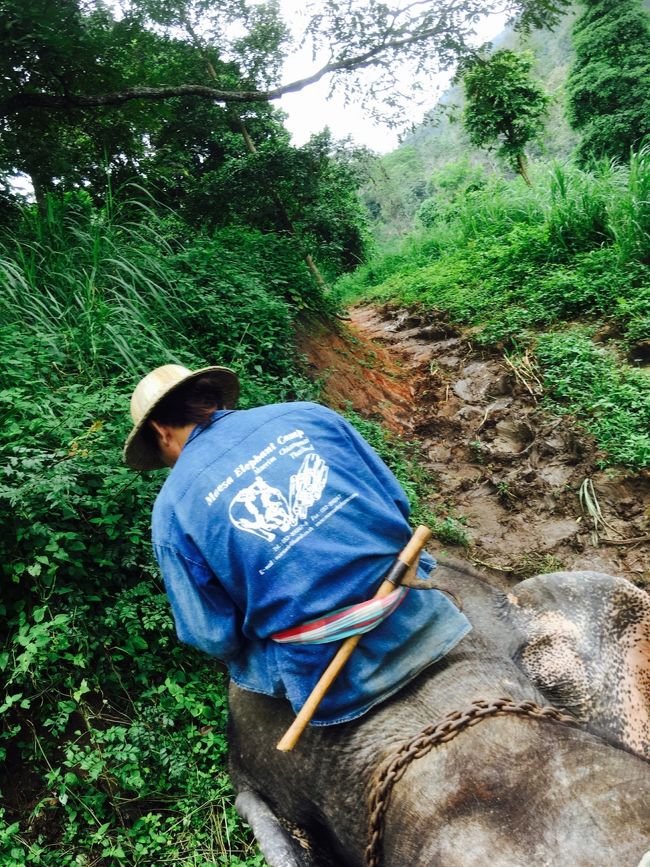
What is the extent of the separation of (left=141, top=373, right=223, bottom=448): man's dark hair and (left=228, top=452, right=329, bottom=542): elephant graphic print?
1.41 feet

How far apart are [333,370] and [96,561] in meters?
3.01

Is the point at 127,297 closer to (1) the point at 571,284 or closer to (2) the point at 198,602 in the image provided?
(2) the point at 198,602

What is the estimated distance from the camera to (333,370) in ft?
16.8

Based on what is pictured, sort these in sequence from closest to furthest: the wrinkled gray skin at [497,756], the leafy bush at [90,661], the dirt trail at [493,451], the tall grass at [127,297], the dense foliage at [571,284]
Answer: the wrinkled gray skin at [497,756]
the leafy bush at [90,661]
the dirt trail at [493,451]
the tall grass at [127,297]
the dense foliage at [571,284]

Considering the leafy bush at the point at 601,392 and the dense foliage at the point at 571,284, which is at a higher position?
the dense foliage at the point at 571,284

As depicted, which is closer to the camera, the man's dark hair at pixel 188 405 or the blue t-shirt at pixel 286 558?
the blue t-shirt at pixel 286 558

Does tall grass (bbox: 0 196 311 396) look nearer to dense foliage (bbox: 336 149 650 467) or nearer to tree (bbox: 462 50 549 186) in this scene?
dense foliage (bbox: 336 149 650 467)

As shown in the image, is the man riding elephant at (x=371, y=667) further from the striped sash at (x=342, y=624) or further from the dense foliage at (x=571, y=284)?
the dense foliage at (x=571, y=284)

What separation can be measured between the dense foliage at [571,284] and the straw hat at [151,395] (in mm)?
3090

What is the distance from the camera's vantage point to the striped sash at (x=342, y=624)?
1.51 m

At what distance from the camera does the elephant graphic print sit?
5.09 ft

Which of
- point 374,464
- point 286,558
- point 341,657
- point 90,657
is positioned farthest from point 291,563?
point 90,657

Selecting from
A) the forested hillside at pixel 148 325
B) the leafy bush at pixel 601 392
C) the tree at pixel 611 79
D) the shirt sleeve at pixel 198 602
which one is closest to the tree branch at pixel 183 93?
the forested hillside at pixel 148 325

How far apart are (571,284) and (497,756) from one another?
203 inches
